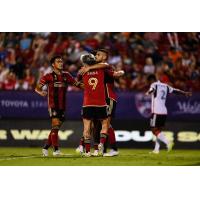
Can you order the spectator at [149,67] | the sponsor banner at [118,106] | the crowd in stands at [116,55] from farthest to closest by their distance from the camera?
the spectator at [149,67]
the crowd in stands at [116,55]
the sponsor banner at [118,106]

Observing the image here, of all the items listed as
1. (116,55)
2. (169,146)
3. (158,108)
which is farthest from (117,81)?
(169,146)

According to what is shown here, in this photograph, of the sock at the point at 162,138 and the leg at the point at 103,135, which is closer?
the leg at the point at 103,135

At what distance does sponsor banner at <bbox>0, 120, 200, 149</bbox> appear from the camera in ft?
46.5

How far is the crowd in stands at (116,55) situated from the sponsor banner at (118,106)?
1.11 feet

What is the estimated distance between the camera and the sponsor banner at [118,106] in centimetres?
1461

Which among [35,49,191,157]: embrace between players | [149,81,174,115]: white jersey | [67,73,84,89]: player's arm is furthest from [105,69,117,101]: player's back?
[149,81,174,115]: white jersey

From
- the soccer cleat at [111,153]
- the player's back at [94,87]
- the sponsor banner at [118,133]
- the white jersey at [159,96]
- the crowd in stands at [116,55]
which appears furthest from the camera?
the crowd in stands at [116,55]

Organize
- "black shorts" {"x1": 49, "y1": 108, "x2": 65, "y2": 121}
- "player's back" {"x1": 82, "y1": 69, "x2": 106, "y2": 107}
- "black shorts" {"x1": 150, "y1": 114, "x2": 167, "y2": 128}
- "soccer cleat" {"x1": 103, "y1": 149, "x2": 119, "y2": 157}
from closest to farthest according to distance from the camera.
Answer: "player's back" {"x1": 82, "y1": 69, "x2": 106, "y2": 107} < "soccer cleat" {"x1": 103, "y1": 149, "x2": 119, "y2": 157} < "black shorts" {"x1": 49, "y1": 108, "x2": 65, "y2": 121} < "black shorts" {"x1": 150, "y1": 114, "x2": 167, "y2": 128}

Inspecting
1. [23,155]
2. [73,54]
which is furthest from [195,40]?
[23,155]

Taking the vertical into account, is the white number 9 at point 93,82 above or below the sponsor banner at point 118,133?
above

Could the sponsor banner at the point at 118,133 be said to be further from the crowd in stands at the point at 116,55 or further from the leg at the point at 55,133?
the leg at the point at 55,133

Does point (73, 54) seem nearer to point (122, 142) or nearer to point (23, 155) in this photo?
point (122, 142)

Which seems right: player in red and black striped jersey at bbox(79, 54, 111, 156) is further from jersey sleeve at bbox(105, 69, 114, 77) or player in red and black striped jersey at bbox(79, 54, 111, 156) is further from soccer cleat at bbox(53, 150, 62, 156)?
soccer cleat at bbox(53, 150, 62, 156)

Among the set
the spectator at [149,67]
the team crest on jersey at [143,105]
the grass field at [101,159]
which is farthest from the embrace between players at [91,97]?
the spectator at [149,67]
